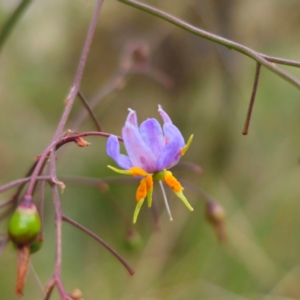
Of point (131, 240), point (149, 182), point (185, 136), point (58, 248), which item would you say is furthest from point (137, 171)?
point (185, 136)

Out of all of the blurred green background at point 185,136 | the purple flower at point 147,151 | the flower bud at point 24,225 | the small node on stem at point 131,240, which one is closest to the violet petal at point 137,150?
the purple flower at point 147,151

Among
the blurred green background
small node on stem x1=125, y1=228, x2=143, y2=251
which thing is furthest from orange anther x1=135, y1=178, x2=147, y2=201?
the blurred green background

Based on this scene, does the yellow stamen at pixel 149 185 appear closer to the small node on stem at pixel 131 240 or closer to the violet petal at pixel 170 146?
the violet petal at pixel 170 146

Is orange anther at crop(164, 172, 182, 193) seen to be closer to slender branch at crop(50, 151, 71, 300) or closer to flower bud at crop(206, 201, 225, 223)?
slender branch at crop(50, 151, 71, 300)

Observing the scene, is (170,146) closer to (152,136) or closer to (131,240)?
(152,136)

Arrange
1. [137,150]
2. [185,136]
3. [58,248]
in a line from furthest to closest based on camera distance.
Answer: [185,136] → [137,150] → [58,248]

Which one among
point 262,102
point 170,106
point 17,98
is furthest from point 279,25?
point 17,98

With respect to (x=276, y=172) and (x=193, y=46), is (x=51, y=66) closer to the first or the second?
(x=193, y=46)
